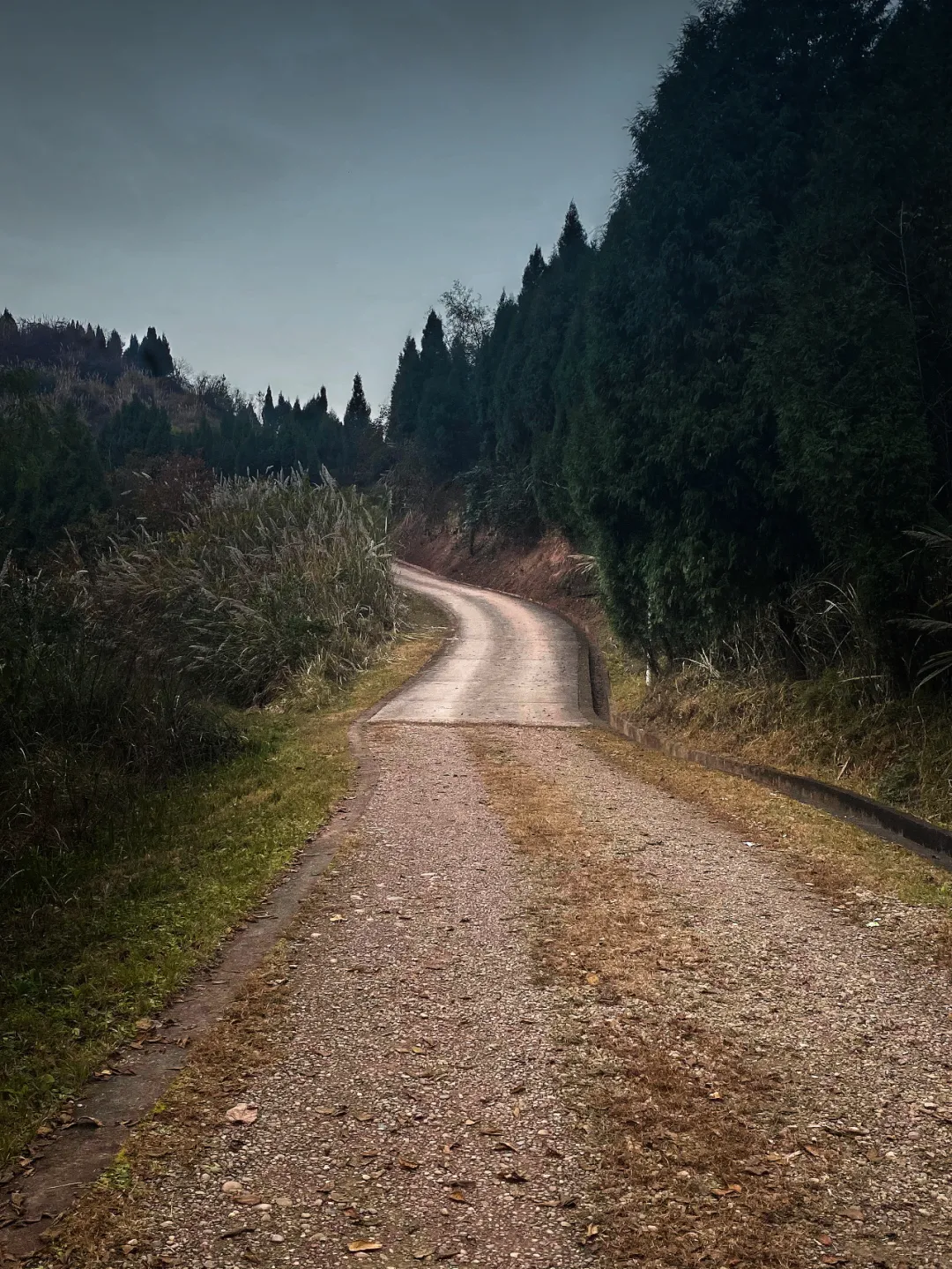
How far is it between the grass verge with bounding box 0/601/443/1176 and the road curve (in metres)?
3.99

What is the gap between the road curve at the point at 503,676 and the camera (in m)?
15.5

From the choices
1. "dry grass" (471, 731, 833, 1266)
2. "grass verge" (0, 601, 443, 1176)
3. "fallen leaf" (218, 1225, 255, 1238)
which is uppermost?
"grass verge" (0, 601, 443, 1176)

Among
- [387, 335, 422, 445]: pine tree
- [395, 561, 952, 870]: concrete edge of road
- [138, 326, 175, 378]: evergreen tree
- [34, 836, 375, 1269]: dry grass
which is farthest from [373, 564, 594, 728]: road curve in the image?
[138, 326, 175, 378]: evergreen tree

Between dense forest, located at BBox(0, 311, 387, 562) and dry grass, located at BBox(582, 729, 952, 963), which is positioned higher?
dense forest, located at BBox(0, 311, 387, 562)

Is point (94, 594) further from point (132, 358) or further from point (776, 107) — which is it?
point (132, 358)

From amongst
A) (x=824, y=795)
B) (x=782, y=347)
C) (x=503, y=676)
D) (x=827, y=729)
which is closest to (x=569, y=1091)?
(x=824, y=795)

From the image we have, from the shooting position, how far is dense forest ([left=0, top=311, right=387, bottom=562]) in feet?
95.6

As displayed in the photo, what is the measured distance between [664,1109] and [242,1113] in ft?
5.44

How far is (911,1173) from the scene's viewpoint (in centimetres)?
324

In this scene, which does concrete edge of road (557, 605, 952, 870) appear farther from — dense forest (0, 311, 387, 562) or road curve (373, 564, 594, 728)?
dense forest (0, 311, 387, 562)

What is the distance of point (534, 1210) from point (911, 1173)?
133 cm

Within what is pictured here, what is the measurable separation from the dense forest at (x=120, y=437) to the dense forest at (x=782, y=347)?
35.4 ft

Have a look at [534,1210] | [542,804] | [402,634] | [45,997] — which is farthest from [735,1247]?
[402,634]

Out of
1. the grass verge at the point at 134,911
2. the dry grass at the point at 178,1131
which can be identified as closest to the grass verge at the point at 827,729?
the grass verge at the point at 134,911
